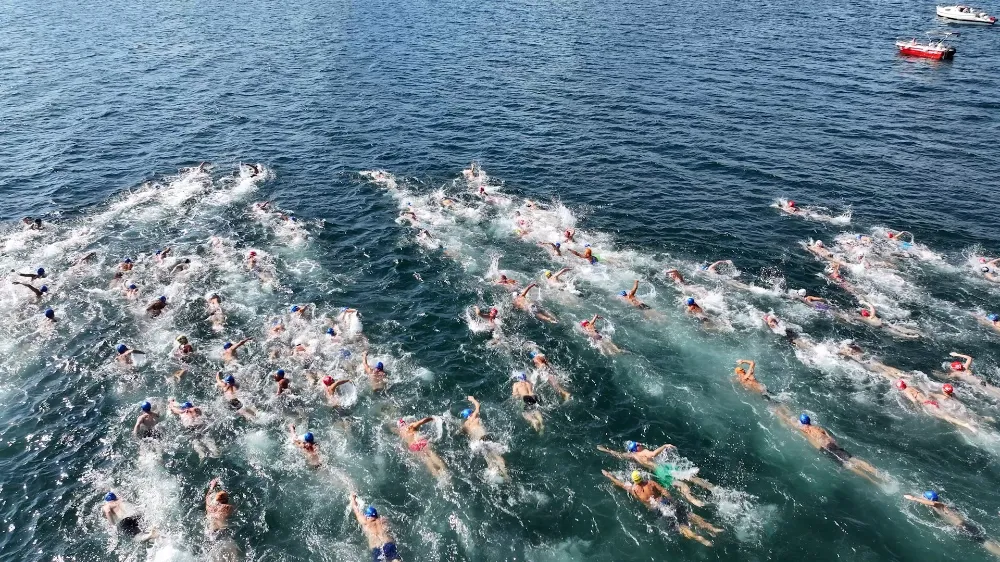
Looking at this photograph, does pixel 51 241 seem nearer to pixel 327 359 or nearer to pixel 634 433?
pixel 327 359

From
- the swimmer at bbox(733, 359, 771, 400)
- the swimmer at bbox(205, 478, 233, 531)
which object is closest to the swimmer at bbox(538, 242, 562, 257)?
the swimmer at bbox(733, 359, 771, 400)

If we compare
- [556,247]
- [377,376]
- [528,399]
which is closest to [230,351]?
[377,376]

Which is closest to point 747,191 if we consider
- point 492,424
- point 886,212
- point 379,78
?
point 886,212

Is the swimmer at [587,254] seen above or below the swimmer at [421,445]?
above

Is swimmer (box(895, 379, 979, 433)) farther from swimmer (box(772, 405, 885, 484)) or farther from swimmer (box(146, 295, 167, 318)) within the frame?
swimmer (box(146, 295, 167, 318))

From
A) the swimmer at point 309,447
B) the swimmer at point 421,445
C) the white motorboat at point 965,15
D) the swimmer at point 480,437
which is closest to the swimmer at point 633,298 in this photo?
the swimmer at point 480,437

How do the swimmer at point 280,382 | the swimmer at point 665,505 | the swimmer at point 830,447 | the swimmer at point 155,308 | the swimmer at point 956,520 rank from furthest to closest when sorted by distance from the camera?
the swimmer at point 155,308
the swimmer at point 280,382
the swimmer at point 830,447
the swimmer at point 665,505
the swimmer at point 956,520

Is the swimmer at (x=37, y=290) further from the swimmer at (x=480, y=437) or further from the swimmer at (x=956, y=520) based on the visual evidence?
the swimmer at (x=956, y=520)
